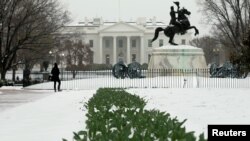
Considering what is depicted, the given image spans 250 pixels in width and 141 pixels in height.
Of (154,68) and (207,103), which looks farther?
(154,68)

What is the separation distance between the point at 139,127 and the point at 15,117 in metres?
7.61

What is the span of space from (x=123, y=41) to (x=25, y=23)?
286ft

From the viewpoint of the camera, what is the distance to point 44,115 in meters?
13.5

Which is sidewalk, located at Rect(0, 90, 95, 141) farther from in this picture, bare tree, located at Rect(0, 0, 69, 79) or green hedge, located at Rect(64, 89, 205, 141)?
bare tree, located at Rect(0, 0, 69, 79)

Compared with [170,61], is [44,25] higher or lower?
higher

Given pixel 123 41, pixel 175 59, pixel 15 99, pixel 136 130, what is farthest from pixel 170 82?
pixel 123 41

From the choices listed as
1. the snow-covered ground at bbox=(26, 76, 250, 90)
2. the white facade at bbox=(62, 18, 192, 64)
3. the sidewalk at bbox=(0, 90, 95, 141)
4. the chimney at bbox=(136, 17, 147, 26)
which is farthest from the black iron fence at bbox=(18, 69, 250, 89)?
the chimney at bbox=(136, 17, 147, 26)

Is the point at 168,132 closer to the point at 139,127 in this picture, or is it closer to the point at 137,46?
the point at 139,127

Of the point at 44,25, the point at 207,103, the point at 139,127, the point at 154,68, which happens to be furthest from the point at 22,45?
the point at 139,127

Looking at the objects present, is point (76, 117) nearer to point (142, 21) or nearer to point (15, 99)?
point (15, 99)

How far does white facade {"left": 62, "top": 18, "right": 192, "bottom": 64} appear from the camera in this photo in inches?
4791

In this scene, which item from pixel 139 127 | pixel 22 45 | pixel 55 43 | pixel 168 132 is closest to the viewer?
pixel 168 132

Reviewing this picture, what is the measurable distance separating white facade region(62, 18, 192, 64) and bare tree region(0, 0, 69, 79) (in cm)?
7647

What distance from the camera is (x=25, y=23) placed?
38438 millimetres
